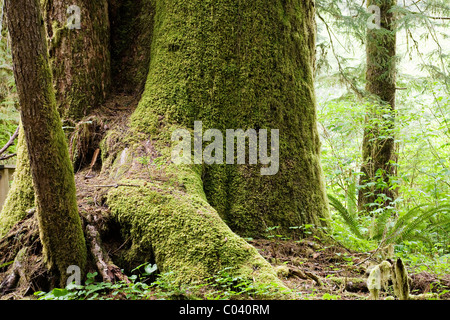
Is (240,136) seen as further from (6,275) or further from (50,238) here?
(6,275)

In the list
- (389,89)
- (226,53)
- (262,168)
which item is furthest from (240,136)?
(389,89)

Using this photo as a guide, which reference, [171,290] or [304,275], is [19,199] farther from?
[304,275]

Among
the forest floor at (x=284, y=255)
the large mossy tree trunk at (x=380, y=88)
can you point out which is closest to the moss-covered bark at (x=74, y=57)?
the forest floor at (x=284, y=255)

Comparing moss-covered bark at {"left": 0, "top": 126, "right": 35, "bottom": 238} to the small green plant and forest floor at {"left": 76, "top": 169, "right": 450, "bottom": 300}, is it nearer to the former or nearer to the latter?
forest floor at {"left": 76, "top": 169, "right": 450, "bottom": 300}

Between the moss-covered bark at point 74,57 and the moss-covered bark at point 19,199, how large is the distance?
0.79 m

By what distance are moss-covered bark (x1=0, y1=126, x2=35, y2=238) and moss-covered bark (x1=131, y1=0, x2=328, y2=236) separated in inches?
50.2

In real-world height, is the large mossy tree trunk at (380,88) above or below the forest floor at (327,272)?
above

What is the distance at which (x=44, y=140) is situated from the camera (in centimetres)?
248

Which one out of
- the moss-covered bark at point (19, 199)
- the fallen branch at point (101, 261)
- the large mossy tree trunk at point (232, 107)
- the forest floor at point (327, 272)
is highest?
the large mossy tree trunk at point (232, 107)

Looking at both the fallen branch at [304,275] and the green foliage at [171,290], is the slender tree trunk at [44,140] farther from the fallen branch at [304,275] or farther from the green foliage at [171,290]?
the fallen branch at [304,275]

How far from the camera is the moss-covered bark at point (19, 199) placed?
3.61 m

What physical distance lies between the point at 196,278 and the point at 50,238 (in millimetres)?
1151

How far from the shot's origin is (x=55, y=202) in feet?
8.49
